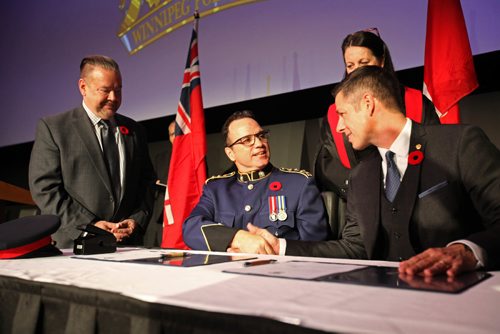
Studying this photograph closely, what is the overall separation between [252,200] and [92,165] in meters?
0.90

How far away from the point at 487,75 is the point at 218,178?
1634mm

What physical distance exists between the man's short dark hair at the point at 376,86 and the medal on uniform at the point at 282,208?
0.64 m

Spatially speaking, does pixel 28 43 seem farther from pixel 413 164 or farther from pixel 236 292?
pixel 236 292

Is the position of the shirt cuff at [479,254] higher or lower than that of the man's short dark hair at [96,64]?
lower

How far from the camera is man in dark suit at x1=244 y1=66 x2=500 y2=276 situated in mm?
1354

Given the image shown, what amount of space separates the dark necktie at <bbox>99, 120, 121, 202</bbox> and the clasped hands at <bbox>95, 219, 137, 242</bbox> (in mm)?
267

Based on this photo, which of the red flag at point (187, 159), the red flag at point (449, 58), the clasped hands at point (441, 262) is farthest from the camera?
the red flag at point (187, 159)

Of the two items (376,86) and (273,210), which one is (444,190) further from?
(273,210)

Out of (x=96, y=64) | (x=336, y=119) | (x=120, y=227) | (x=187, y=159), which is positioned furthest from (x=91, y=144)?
(x=336, y=119)

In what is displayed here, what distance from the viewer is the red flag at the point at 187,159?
9.85 feet

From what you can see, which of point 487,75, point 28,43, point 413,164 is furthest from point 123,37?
point 413,164

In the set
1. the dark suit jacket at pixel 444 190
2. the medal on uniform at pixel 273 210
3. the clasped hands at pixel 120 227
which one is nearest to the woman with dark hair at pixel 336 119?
the medal on uniform at pixel 273 210

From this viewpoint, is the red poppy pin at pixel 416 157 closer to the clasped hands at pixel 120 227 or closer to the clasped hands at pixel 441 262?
the clasped hands at pixel 441 262

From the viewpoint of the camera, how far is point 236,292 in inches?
29.4
